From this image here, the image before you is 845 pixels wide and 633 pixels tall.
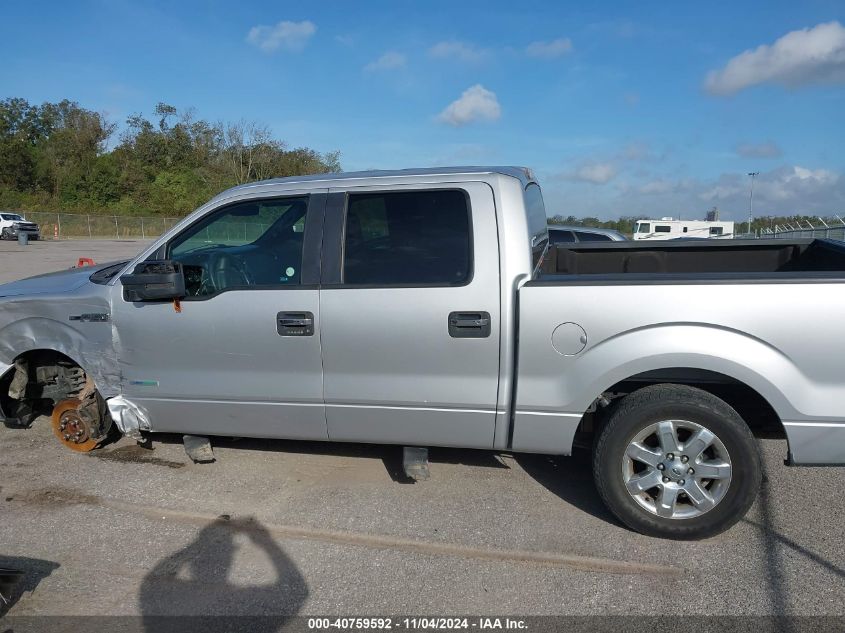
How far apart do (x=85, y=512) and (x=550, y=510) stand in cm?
282

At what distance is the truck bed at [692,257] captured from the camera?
452 centimetres

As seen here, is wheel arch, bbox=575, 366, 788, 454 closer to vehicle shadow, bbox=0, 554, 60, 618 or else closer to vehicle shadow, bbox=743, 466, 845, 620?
vehicle shadow, bbox=743, 466, 845, 620

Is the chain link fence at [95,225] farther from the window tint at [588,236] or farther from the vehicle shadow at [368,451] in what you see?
the vehicle shadow at [368,451]

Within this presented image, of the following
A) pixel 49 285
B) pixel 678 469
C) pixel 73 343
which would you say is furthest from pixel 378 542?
pixel 49 285

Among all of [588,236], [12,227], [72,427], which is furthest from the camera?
[12,227]

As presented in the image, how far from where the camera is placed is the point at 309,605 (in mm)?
2881

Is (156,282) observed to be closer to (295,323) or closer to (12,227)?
(295,323)

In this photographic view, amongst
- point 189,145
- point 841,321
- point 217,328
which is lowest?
point 217,328

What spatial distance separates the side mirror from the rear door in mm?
879

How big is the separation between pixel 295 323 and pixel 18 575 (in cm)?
180

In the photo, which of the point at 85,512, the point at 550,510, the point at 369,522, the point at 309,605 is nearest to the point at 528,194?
the point at 550,510

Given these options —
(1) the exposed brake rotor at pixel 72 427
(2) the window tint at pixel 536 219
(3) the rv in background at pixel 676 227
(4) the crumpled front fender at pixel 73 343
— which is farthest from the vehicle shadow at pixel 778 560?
(3) the rv in background at pixel 676 227

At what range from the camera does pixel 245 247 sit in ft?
13.4

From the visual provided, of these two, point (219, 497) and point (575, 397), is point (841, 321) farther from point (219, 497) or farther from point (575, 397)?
point (219, 497)
